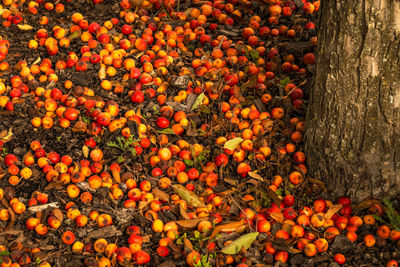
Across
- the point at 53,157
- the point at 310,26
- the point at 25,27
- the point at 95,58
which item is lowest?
the point at 53,157

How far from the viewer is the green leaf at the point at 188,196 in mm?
4082

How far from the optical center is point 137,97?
187 inches

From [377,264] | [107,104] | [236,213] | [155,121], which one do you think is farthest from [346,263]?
[107,104]

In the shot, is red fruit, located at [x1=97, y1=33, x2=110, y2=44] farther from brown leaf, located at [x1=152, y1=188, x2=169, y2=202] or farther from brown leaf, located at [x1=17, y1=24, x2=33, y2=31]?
brown leaf, located at [x1=152, y1=188, x2=169, y2=202]

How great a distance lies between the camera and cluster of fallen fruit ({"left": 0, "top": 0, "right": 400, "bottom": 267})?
12.4 ft

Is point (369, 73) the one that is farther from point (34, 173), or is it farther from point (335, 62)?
point (34, 173)

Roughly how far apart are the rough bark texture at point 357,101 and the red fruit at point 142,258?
1.70m

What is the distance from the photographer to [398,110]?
3.61m

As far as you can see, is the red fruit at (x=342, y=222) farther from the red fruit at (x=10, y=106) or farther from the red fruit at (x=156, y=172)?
the red fruit at (x=10, y=106)

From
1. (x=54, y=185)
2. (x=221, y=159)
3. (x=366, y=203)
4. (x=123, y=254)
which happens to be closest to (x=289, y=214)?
(x=366, y=203)

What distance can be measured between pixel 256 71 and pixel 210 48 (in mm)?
682

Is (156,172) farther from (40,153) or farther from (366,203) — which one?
(366,203)

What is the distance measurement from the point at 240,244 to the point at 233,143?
1075mm

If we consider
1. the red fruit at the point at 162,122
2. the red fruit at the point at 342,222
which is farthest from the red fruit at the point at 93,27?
the red fruit at the point at 342,222
